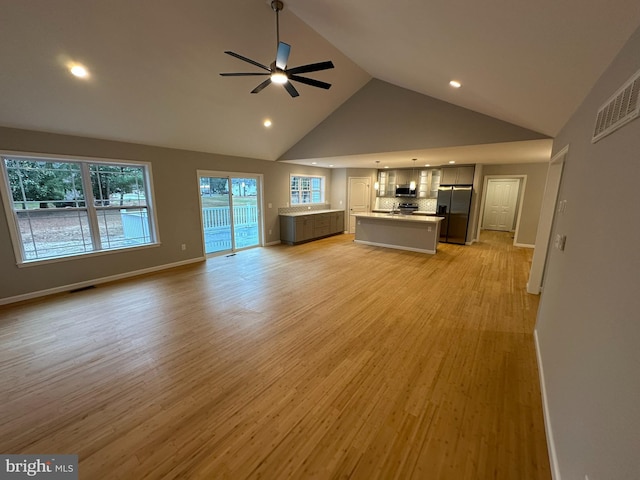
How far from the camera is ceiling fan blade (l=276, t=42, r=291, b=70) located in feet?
7.76

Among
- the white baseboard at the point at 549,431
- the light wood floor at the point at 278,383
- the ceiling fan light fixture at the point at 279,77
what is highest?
the ceiling fan light fixture at the point at 279,77

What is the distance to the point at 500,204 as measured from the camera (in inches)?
367

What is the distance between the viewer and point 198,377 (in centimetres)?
224

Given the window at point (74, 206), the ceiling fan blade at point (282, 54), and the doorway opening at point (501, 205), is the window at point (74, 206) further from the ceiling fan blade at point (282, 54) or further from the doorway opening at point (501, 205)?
the doorway opening at point (501, 205)

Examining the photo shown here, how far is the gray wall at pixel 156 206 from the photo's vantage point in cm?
360

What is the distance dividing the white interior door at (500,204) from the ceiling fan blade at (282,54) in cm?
916

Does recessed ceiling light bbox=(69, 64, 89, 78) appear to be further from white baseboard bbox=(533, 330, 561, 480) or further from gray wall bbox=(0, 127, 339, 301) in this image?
white baseboard bbox=(533, 330, 561, 480)

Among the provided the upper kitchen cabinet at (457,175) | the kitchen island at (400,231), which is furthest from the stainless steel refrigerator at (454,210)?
the kitchen island at (400,231)

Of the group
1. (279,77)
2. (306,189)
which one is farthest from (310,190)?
(279,77)

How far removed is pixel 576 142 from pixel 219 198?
20.2 feet

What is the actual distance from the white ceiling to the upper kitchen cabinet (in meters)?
2.85

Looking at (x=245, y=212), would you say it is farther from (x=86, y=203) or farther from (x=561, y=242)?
(x=561, y=242)

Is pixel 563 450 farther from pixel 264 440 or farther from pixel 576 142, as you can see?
pixel 576 142

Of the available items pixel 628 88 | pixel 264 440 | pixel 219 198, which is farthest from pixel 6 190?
pixel 628 88
